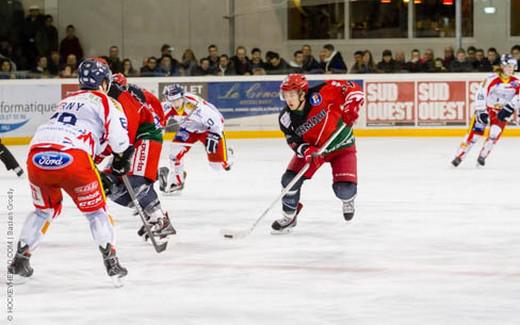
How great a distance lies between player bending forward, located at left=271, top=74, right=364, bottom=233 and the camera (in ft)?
22.2

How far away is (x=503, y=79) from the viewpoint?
36.5 feet

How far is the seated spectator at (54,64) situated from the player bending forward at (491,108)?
17.9ft

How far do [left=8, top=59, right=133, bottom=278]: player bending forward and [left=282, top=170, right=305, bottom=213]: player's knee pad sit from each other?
1894 millimetres

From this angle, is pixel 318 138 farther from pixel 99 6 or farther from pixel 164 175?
pixel 99 6

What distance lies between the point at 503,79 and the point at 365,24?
5292 millimetres

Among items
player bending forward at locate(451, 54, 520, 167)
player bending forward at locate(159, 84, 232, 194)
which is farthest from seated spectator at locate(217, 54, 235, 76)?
player bending forward at locate(159, 84, 232, 194)

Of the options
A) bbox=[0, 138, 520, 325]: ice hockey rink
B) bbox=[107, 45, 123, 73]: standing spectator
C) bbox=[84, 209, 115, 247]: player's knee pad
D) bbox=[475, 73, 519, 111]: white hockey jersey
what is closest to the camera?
bbox=[0, 138, 520, 325]: ice hockey rink

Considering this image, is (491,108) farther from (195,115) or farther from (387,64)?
(387,64)

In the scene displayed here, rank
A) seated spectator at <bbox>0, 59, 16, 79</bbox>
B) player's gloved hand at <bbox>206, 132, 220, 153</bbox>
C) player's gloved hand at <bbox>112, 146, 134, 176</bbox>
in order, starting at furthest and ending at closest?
seated spectator at <bbox>0, 59, 16, 79</bbox>
player's gloved hand at <bbox>206, 132, 220, 153</bbox>
player's gloved hand at <bbox>112, 146, 134, 176</bbox>

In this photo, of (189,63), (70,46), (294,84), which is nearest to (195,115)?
(294,84)

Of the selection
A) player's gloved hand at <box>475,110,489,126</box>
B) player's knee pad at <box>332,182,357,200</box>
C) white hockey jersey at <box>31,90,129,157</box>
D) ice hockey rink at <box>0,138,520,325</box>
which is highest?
white hockey jersey at <box>31,90,129,157</box>

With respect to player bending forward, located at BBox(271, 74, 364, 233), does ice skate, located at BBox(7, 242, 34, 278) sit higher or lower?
lower

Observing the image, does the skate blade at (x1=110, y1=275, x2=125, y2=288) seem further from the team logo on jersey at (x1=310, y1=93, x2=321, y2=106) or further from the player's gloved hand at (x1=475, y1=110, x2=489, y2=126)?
the player's gloved hand at (x1=475, y1=110, x2=489, y2=126)

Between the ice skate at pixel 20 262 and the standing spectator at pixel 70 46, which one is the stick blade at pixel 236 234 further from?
the standing spectator at pixel 70 46
